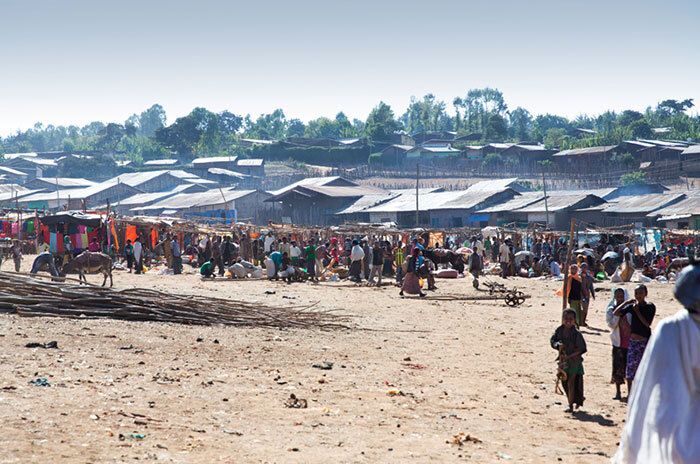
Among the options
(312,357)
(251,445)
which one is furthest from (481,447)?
(312,357)

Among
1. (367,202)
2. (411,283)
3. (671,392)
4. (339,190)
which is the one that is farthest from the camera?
(339,190)

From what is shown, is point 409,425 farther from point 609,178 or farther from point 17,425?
point 609,178

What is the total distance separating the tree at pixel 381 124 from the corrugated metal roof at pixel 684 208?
46848 millimetres

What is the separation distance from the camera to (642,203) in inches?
1774

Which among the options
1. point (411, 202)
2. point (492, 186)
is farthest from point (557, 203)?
point (411, 202)

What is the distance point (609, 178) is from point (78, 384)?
57.1 m

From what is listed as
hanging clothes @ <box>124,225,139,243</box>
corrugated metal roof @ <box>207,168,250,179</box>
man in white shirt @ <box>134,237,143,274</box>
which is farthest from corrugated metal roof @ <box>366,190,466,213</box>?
corrugated metal roof @ <box>207,168,250,179</box>

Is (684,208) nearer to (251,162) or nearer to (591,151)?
(591,151)

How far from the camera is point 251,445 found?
24.6 ft

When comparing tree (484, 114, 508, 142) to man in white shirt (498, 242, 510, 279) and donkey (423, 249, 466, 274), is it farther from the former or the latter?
man in white shirt (498, 242, 510, 279)

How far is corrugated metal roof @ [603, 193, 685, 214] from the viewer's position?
43562 millimetres

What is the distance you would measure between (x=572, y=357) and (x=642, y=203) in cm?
3714

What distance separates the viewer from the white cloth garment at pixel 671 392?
14.4 feet

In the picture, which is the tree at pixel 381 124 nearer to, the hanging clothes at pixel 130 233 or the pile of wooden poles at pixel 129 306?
the hanging clothes at pixel 130 233
